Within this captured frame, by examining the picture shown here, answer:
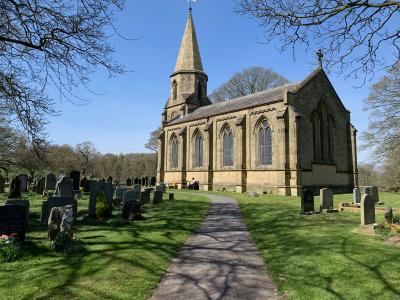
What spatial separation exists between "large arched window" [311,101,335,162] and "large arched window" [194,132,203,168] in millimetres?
13082

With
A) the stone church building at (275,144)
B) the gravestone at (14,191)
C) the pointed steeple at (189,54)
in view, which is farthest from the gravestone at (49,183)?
the pointed steeple at (189,54)

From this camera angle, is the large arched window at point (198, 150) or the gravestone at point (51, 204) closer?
the gravestone at point (51, 204)

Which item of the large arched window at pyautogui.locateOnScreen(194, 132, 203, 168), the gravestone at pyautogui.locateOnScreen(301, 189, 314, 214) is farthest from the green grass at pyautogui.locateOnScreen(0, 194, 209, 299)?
the large arched window at pyautogui.locateOnScreen(194, 132, 203, 168)

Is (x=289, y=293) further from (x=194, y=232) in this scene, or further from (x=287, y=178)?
(x=287, y=178)

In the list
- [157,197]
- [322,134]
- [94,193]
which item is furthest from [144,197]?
[322,134]

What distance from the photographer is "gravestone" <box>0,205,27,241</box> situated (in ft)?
25.7

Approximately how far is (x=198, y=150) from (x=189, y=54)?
15.9 meters

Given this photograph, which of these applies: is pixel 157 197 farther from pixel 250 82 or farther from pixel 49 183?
pixel 250 82

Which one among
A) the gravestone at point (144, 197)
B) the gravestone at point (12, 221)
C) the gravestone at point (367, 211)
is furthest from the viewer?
the gravestone at point (144, 197)

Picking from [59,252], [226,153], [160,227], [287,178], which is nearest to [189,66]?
[226,153]

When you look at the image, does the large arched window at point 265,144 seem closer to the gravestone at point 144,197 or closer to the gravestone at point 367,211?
the gravestone at point 144,197

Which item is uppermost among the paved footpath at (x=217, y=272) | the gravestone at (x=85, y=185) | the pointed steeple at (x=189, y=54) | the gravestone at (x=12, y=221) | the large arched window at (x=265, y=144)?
the pointed steeple at (x=189, y=54)

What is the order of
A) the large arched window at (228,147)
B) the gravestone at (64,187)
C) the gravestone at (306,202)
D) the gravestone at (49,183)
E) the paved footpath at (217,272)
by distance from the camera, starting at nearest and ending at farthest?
the paved footpath at (217,272) → the gravestone at (64,187) → the gravestone at (306,202) → the gravestone at (49,183) → the large arched window at (228,147)

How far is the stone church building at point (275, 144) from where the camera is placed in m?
26.6
